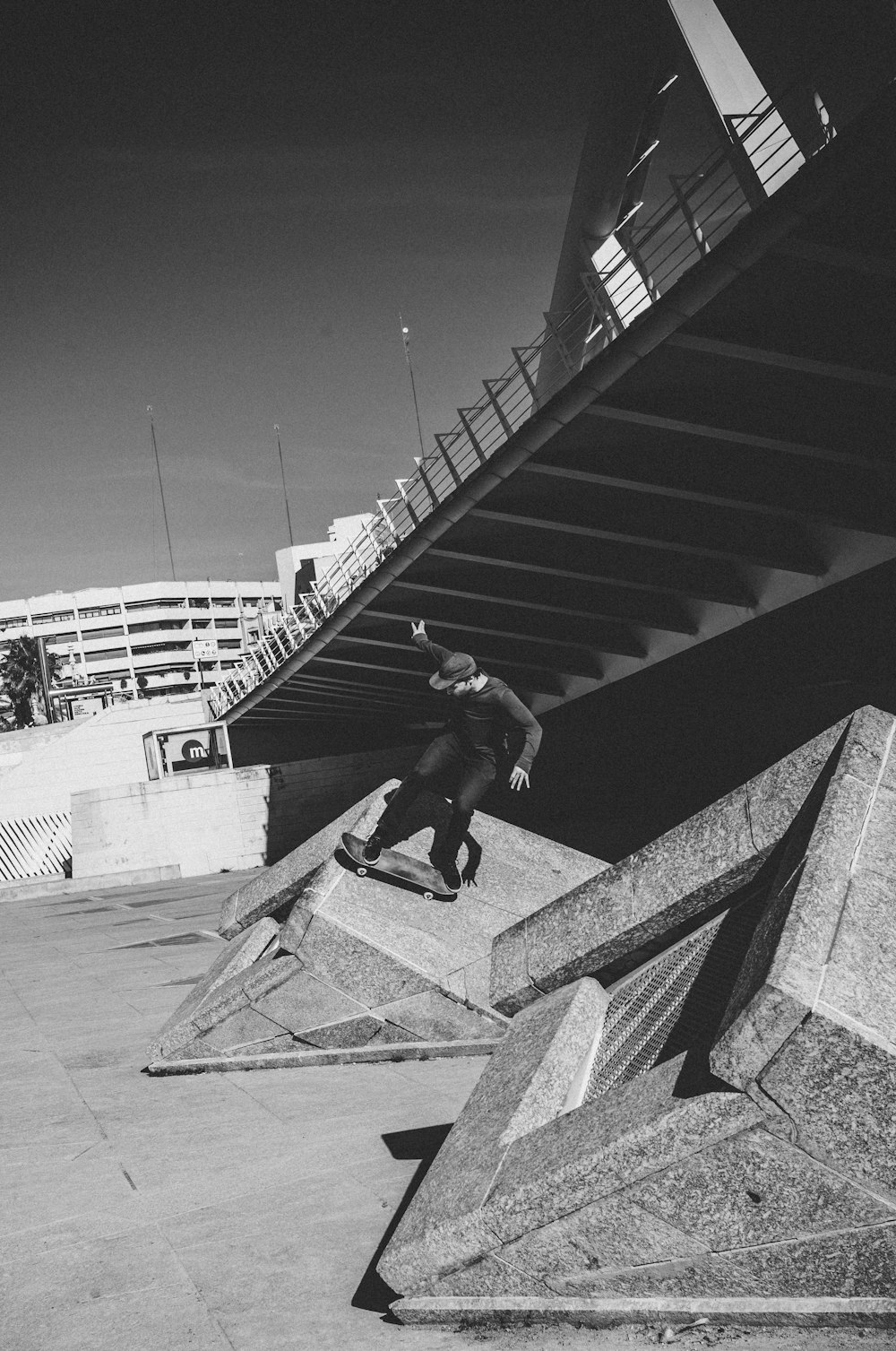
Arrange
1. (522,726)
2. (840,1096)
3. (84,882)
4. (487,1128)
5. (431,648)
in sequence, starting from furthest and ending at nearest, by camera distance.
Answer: (84,882) → (431,648) → (522,726) → (487,1128) → (840,1096)

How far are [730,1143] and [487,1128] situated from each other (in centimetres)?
101

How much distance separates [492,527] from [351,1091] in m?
11.0

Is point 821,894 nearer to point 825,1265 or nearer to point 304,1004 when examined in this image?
point 825,1265

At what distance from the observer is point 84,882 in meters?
26.9

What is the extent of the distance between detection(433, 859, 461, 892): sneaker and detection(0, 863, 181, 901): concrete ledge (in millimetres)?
22102

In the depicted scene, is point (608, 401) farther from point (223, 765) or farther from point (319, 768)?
point (223, 765)

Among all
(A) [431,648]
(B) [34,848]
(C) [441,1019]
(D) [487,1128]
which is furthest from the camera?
(B) [34,848]

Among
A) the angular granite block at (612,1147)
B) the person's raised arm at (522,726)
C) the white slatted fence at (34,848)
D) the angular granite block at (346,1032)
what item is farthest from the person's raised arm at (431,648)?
the white slatted fence at (34,848)

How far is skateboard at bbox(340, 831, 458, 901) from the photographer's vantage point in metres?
6.38

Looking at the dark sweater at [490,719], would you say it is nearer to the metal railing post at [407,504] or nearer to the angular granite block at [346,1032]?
the angular granite block at [346,1032]

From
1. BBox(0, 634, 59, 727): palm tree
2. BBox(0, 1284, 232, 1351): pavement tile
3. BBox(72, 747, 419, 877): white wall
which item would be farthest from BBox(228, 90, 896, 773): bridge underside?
BBox(0, 634, 59, 727): palm tree

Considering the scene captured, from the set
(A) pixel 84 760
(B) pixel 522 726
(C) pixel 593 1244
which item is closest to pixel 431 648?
(B) pixel 522 726

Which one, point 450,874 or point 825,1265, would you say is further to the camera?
point 450,874

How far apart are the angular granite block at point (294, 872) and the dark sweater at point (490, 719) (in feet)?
2.41
